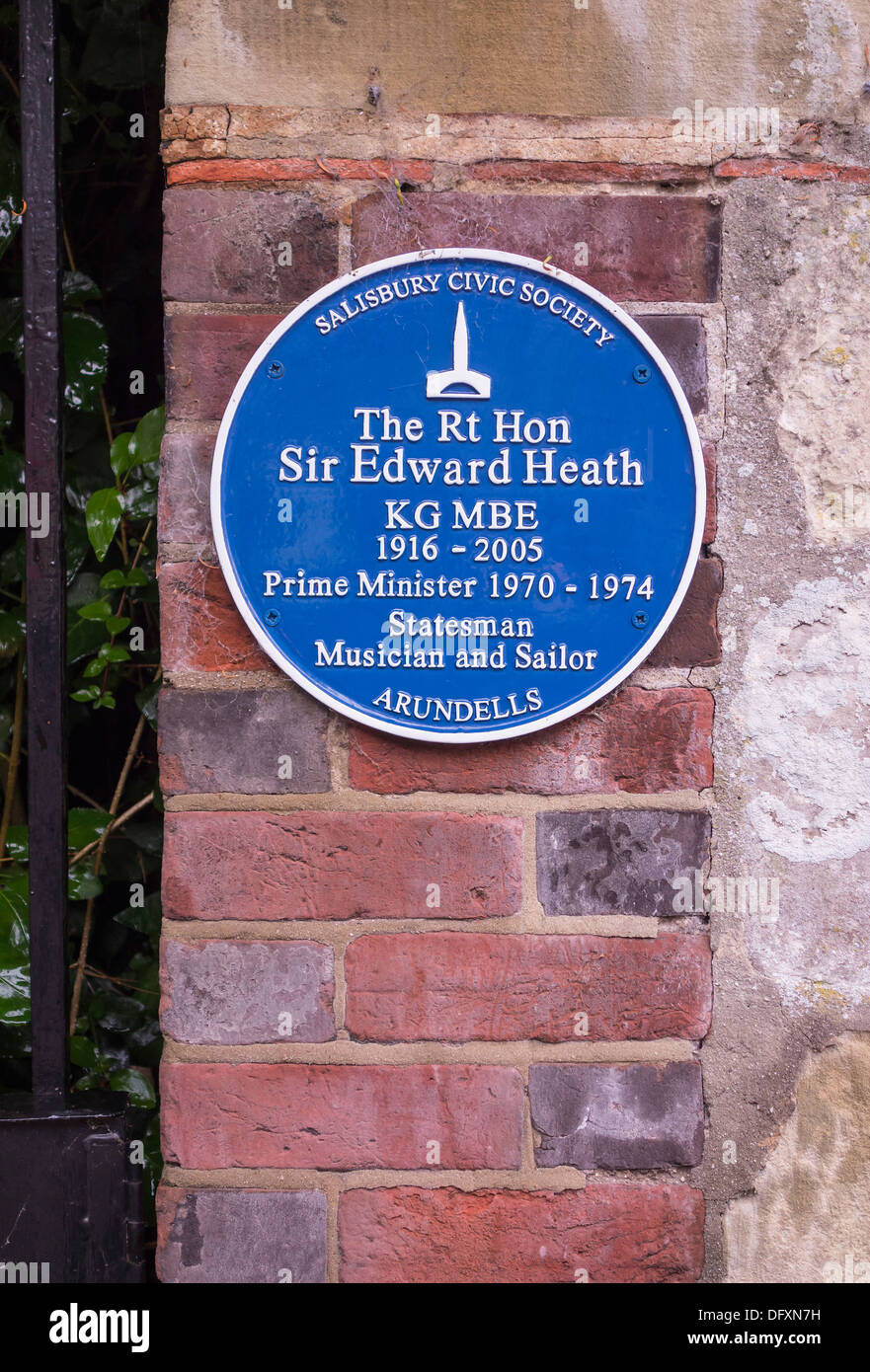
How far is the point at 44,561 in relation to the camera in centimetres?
114

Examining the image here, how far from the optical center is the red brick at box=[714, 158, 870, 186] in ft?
3.89

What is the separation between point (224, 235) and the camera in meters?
1.17

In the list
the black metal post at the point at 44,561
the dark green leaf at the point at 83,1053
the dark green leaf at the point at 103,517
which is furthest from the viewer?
the dark green leaf at the point at 83,1053

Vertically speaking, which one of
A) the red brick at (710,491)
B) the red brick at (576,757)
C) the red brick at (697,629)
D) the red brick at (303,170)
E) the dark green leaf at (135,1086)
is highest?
the red brick at (303,170)

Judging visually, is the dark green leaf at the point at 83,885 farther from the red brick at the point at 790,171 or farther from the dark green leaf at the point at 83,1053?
the red brick at the point at 790,171

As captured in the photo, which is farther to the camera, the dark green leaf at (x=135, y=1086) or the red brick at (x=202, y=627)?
the dark green leaf at (x=135, y=1086)

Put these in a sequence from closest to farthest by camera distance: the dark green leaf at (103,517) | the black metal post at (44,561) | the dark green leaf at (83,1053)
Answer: the black metal post at (44,561) → the dark green leaf at (103,517) → the dark green leaf at (83,1053)

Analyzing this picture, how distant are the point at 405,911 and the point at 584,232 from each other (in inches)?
33.8

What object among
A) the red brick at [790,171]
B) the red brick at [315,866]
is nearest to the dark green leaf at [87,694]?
the red brick at [315,866]

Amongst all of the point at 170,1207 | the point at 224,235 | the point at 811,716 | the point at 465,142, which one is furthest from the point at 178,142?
the point at 170,1207

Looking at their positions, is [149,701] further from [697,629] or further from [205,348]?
[697,629]

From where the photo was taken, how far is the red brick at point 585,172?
1172 millimetres

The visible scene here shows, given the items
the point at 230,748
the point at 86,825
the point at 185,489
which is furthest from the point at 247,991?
the point at 185,489

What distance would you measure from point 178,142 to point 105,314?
0.48m
